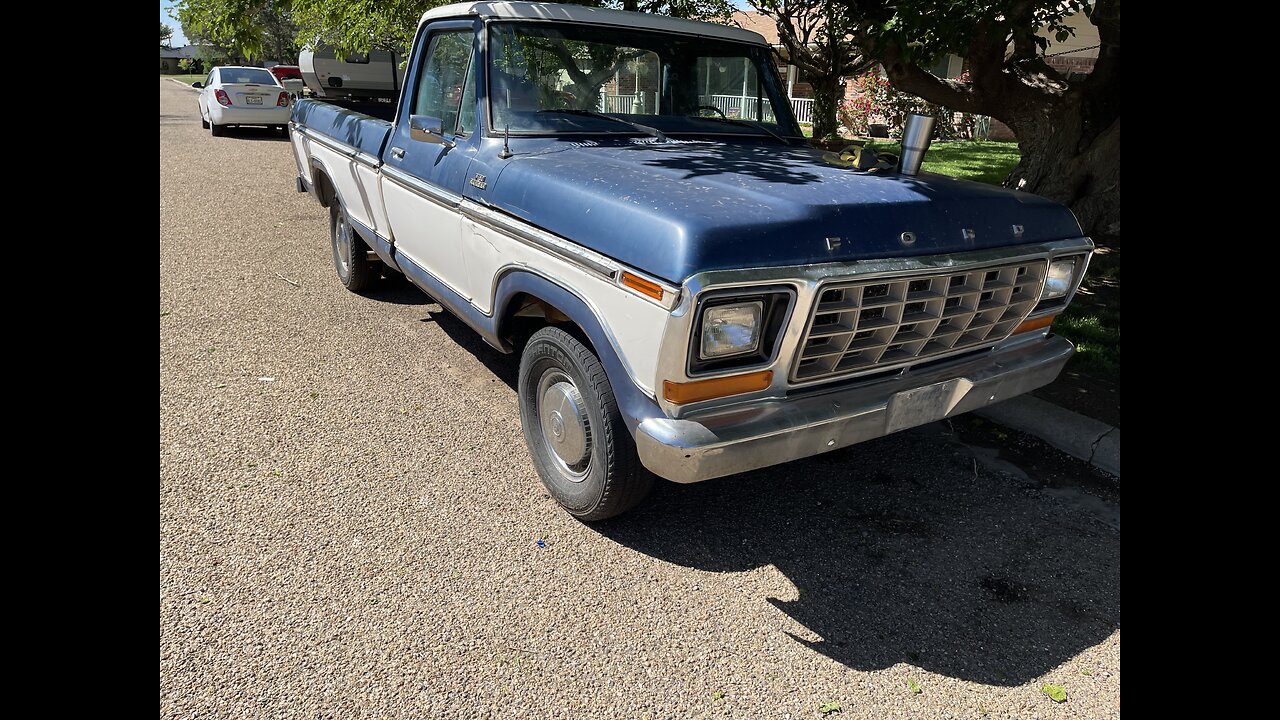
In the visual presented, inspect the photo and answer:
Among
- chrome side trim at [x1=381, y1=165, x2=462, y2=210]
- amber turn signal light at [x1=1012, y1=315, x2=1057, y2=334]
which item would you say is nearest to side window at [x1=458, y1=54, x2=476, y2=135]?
chrome side trim at [x1=381, y1=165, x2=462, y2=210]

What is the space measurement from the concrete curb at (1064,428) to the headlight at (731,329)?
94.8 inches

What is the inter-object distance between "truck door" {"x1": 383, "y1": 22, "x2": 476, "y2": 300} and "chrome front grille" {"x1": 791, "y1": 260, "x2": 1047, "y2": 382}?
76.3 inches

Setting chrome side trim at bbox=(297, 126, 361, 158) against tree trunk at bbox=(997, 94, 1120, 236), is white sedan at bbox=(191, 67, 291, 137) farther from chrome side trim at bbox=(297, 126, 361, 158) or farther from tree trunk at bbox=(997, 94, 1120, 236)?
tree trunk at bbox=(997, 94, 1120, 236)

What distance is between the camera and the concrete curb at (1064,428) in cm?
409

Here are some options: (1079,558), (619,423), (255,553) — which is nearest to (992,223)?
(1079,558)

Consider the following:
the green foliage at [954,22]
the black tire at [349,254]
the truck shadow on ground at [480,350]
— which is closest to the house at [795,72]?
the green foliage at [954,22]

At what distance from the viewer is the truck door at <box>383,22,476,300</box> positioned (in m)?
4.04

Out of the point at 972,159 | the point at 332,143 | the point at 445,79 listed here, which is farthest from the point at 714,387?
the point at 972,159

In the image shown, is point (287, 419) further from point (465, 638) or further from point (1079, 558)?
point (1079, 558)

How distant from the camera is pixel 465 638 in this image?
2.77 m

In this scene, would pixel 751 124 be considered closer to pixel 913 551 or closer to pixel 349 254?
pixel 913 551

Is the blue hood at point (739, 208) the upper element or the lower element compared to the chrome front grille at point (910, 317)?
upper

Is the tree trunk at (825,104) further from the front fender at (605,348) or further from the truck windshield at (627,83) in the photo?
the front fender at (605,348)

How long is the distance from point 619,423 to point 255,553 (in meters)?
1.53
